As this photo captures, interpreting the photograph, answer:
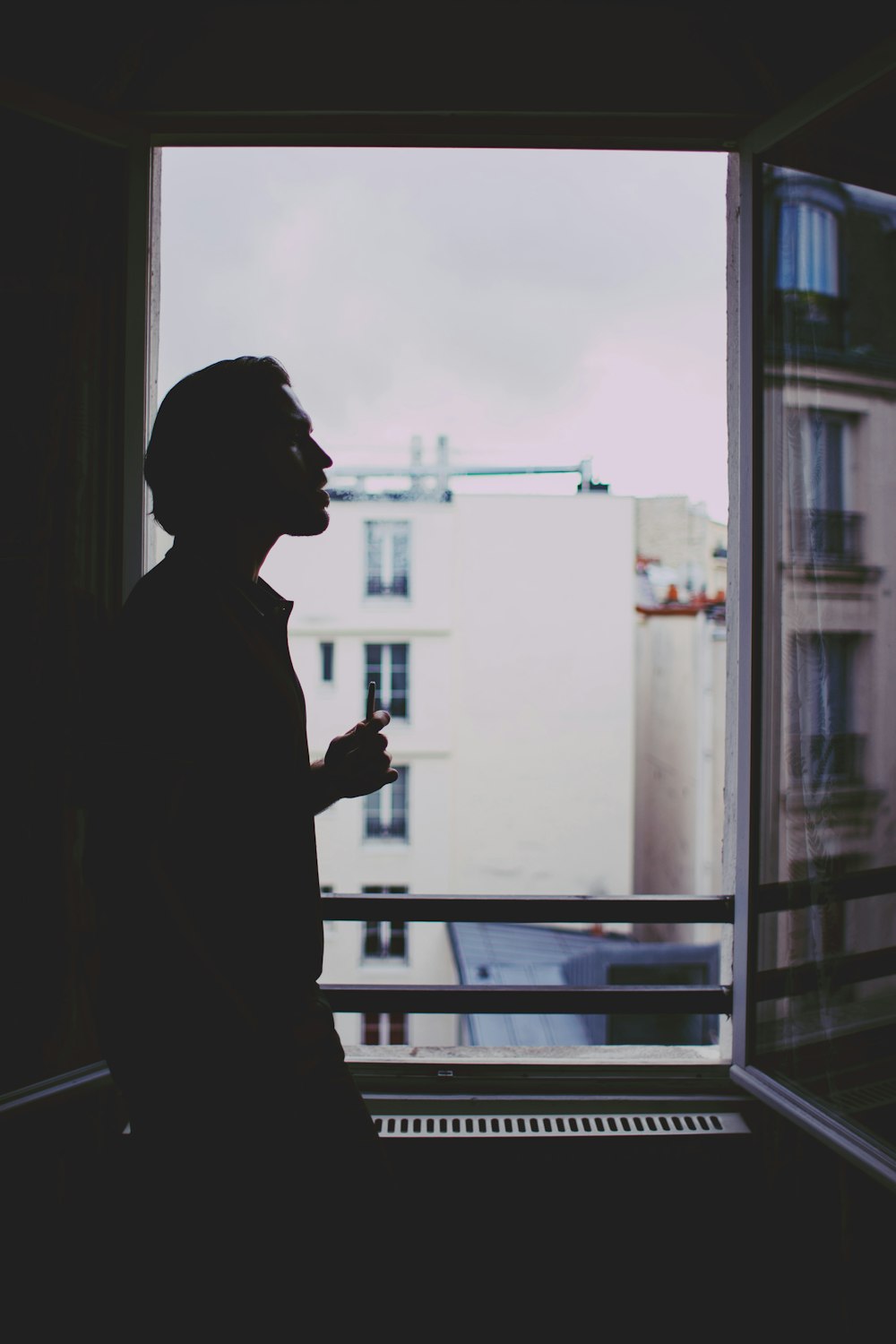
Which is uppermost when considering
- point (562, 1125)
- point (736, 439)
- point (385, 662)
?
point (385, 662)

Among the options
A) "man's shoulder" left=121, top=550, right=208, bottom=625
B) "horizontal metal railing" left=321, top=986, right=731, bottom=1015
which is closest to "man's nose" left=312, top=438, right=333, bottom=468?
"man's shoulder" left=121, top=550, right=208, bottom=625

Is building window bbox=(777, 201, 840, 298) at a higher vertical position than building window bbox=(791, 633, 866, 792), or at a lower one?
higher

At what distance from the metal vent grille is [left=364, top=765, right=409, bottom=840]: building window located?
11.2m

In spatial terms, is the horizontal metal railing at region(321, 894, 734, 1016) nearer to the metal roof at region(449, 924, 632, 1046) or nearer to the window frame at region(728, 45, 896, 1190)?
the window frame at region(728, 45, 896, 1190)

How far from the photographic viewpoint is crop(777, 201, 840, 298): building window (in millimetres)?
1222

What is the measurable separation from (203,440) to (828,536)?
905mm

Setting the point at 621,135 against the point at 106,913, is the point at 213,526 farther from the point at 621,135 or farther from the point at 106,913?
the point at 621,135

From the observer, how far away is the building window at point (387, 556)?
37.0ft

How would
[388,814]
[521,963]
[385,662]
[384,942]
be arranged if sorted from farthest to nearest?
[388,814], [384,942], [385,662], [521,963]

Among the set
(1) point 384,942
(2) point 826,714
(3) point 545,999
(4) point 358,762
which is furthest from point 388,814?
(4) point 358,762

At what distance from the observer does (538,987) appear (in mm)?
1497

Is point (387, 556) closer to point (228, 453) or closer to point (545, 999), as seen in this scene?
point (545, 999)

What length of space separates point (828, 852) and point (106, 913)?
3.27 ft

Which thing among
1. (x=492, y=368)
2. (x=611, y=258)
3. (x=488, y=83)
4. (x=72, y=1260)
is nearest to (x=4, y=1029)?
(x=72, y=1260)
